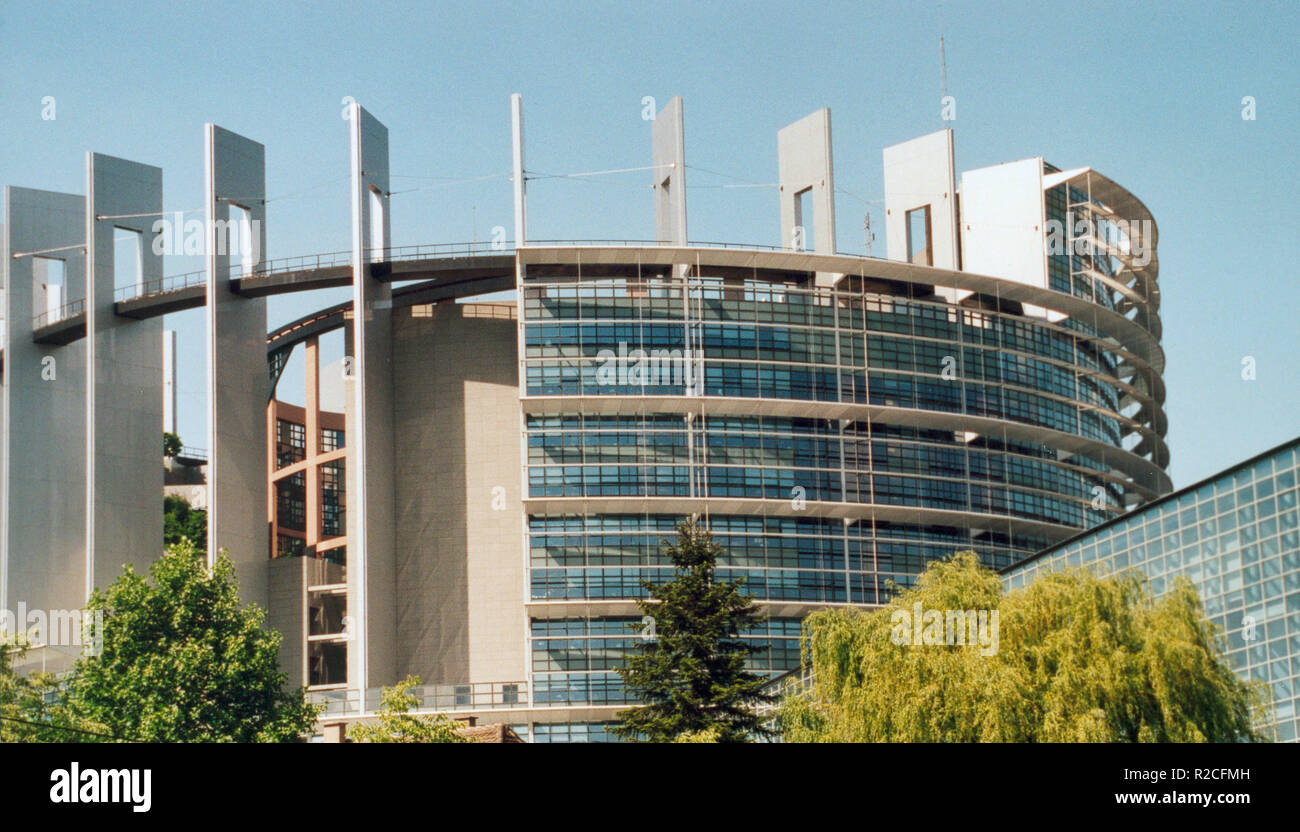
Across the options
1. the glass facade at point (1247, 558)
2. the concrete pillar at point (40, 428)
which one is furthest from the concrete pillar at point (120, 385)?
the glass facade at point (1247, 558)

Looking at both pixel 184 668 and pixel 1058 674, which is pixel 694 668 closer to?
pixel 1058 674

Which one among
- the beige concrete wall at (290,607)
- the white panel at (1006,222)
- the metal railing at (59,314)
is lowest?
the beige concrete wall at (290,607)

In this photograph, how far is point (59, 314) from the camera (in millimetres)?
95125

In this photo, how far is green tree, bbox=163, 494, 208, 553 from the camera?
114 m

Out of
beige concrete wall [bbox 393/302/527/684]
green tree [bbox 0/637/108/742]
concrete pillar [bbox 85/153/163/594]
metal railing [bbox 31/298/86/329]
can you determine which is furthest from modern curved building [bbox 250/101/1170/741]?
green tree [bbox 0/637/108/742]

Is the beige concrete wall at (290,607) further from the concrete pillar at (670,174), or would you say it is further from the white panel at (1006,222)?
the white panel at (1006,222)

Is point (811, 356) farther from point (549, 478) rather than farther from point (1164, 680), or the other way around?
point (1164, 680)

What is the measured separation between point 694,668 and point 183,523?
212 feet

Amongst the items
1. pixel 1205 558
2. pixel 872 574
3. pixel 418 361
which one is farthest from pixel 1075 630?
pixel 418 361

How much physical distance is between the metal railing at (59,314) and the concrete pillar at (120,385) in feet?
12.7

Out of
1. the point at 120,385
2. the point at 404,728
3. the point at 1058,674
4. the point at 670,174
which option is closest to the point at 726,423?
the point at 670,174

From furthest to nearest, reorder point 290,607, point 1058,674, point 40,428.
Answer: point 40,428 → point 290,607 → point 1058,674

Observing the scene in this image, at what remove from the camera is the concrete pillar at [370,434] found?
84562 millimetres
